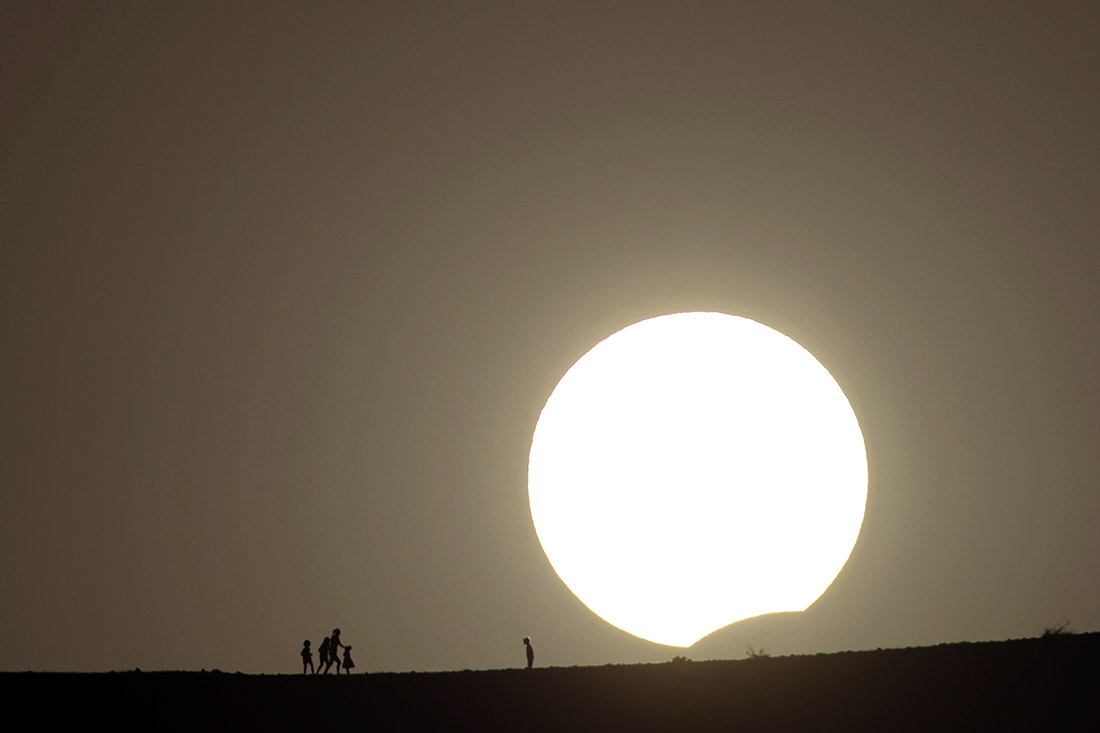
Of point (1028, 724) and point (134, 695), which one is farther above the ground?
point (134, 695)

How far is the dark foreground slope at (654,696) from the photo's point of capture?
36344mm

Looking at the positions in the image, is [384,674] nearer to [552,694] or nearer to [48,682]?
[552,694]

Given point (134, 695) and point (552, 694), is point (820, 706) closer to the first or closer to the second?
point (552, 694)

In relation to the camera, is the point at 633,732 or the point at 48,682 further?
the point at 48,682

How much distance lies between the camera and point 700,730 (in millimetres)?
36562

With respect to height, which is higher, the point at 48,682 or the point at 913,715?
the point at 48,682

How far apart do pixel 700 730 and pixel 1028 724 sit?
312 inches

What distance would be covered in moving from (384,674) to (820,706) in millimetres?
11645

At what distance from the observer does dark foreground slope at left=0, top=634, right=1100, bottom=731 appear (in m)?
36.3

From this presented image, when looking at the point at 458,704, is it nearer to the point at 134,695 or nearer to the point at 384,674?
the point at 384,674

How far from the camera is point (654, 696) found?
37844mm

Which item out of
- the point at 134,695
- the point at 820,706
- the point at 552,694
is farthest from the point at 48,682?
the point at 820,706

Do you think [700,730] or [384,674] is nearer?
[700,730]

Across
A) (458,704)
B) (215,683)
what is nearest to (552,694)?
(458,704)
